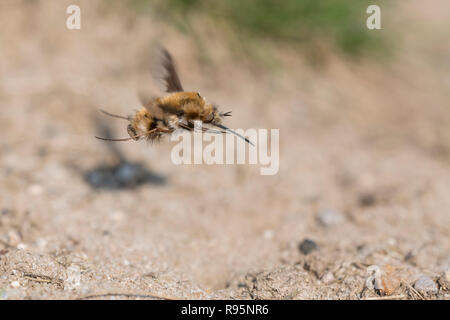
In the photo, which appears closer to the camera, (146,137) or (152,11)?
(146,137)

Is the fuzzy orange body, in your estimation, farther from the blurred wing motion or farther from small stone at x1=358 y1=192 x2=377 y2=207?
small stone at x1=358 y1=192 x2=377 y2=207

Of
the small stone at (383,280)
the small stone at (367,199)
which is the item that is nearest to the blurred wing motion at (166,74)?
the small stone at (383,280)

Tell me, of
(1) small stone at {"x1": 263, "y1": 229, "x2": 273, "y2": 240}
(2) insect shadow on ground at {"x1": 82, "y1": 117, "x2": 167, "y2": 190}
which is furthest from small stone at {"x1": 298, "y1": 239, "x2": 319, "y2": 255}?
(2) insect shadow on ground at {"x1": 82, "y1": 117, "x2": 167, "y2": 190}

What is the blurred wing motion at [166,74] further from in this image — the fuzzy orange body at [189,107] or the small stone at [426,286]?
the small stone at [426,286]

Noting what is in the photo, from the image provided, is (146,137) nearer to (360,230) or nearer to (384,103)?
(360,230)

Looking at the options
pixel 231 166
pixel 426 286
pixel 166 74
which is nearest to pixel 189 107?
pixel 166 74
